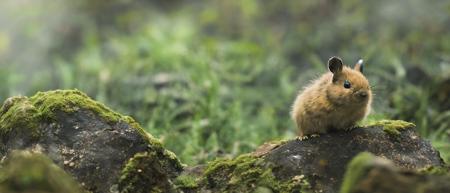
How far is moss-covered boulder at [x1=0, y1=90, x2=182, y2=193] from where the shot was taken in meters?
5.62

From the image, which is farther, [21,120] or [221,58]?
[221,58]

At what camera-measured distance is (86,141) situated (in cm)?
593

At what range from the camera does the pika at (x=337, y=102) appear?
21.4ft

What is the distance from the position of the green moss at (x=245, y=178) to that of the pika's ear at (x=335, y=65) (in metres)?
1.23

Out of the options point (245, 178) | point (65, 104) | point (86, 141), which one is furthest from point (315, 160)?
point (65, 104)

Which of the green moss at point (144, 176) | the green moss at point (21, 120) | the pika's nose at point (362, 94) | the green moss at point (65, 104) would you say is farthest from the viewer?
the pika's nose at point (362, 94)

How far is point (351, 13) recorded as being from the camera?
1656cm

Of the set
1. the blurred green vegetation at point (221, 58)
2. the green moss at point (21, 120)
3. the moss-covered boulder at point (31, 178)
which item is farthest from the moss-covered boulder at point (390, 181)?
the blurred green vegetation at point (221, 58)

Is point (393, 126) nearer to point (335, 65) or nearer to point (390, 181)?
point (335, 65)

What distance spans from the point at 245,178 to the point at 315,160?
641 millimetres

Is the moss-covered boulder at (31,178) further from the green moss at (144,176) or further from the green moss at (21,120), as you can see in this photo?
the green moss at (21,120)

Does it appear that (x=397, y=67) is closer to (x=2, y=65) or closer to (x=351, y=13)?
(x=351, y=13)

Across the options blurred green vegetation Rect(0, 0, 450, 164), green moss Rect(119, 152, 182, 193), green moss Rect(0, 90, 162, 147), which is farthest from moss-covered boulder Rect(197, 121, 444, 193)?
blurred green vegetation Rect(0, 0, 450, 164)

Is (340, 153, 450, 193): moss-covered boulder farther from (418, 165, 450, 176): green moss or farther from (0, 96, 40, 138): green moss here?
(0, 96, 40, 138): green moss
